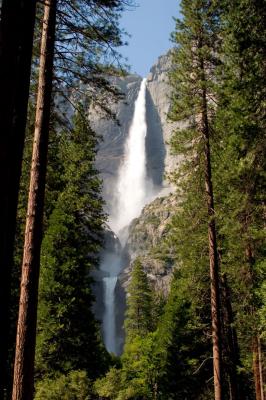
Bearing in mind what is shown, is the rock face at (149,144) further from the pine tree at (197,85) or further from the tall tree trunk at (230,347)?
the pine tree at (197,85)

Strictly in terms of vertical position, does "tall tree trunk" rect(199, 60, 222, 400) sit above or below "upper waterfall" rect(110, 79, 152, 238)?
below

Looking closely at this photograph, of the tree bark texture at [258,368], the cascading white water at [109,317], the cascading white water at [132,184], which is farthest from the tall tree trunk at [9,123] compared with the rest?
the cascading white water at [132,184]

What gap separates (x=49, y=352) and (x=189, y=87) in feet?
33.1

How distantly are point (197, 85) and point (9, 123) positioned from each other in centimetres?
1144

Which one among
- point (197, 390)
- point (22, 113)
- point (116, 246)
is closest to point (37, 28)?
point (22, 113)

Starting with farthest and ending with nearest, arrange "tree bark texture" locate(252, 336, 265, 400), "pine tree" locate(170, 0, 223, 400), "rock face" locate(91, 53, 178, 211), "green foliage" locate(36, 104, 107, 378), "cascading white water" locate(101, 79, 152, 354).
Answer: "rock face" locate(91, 53, 178, 211), "cascading white water" locate(101, 79, 152, 354), "tree bark texture" locate(252, 336, 265, 400), "green foliage" locate(36, 104, 107, 378), "pine tree" locate(170, 0, 223, 400)

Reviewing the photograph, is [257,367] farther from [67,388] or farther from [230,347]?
[67,388]

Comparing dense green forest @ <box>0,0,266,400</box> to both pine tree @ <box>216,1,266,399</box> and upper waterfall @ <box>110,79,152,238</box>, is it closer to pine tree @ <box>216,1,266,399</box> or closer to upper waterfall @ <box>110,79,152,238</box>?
pine tree @ <box>216,1,266,399</box>

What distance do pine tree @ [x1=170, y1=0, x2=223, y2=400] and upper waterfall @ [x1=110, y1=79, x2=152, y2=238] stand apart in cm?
Result: 13294

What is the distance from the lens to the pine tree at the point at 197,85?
14.0m

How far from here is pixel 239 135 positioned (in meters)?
11.8

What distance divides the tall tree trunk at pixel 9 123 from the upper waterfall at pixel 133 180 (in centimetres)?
14331

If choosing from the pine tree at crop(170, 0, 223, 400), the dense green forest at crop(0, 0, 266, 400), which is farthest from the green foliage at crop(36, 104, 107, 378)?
the pine tree at crop(170, 0, 223, 400)

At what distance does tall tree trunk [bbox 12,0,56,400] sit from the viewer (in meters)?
6.03
